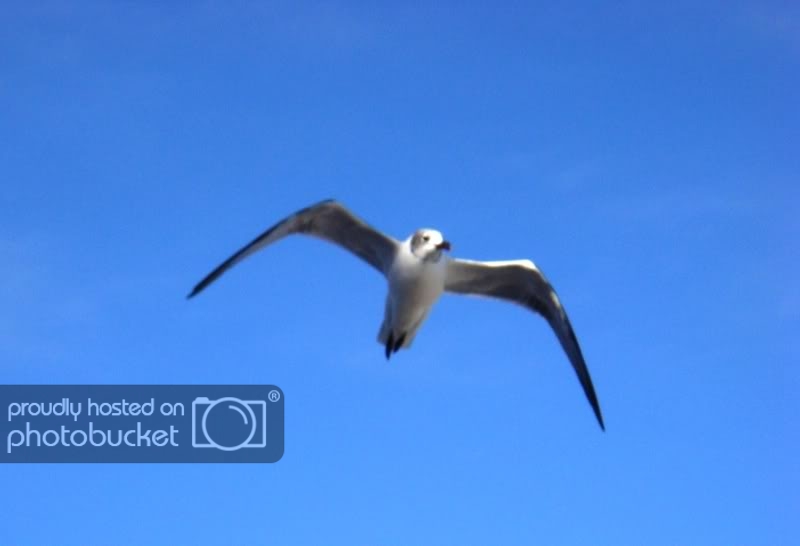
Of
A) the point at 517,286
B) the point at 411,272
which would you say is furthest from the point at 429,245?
the point at 517,286

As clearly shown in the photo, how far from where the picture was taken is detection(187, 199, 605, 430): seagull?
21438mm

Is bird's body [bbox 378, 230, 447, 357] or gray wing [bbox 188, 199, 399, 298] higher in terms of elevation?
gray wing [bbox 188, 199, 399, 298]

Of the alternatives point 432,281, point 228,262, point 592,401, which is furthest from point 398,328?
point 592,401

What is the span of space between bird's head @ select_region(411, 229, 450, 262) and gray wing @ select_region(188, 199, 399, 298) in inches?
23.9

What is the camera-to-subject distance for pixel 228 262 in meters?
21.7

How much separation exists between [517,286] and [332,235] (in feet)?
10.2

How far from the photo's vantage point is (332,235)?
22.3 m

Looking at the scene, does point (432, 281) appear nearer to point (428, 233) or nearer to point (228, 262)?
point (428, 233)

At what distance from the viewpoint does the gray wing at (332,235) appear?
70.8 ft

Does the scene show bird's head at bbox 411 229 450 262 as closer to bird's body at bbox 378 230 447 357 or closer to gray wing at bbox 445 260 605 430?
bird's body at bbox 378 230 447 357

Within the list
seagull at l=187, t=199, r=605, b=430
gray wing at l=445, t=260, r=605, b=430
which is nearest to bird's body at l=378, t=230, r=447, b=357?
seagull at l=187, t=199, r=605, b=430

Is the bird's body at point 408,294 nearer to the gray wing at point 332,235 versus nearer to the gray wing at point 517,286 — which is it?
the gray wing at point 332,235

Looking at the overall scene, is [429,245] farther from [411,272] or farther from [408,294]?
[408,294]

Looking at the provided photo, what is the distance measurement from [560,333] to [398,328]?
129 inches
